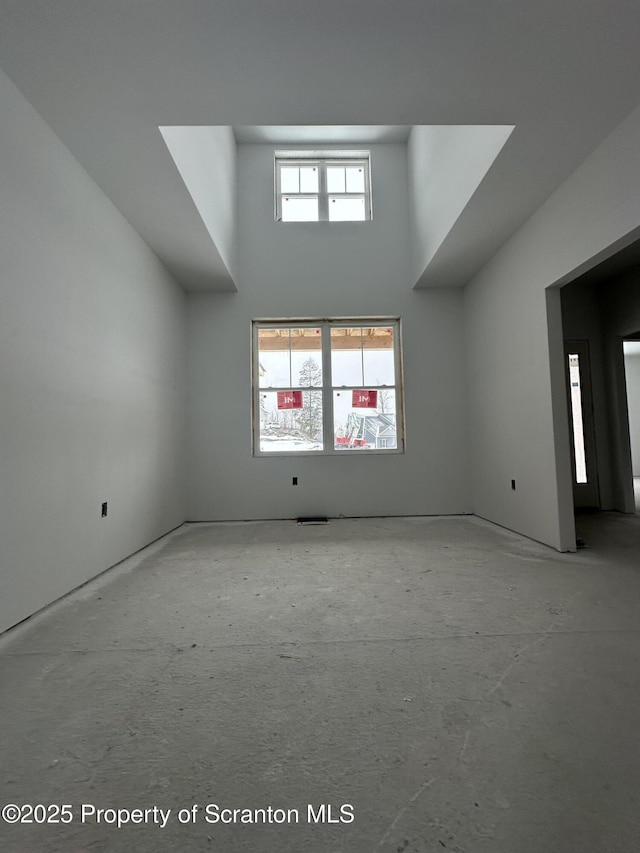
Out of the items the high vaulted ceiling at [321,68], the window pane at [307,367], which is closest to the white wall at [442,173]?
the high vaulted ceiling at [321,68]

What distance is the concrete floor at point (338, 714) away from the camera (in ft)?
3.27

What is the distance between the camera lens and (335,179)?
5.88m

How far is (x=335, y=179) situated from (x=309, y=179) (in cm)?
35

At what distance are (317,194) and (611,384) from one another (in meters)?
4.56

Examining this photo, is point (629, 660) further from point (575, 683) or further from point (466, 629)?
point (466, 629)

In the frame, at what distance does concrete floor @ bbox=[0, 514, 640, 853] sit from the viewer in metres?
1.00

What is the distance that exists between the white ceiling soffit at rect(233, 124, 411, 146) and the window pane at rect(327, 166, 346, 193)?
0.30 meters

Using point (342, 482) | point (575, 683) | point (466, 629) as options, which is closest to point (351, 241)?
point (342, 482)

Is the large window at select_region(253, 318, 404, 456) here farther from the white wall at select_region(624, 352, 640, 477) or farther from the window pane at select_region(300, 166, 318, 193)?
the white wall at select_region(624, 352, 640, 477)

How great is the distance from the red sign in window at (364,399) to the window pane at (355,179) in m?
2.77

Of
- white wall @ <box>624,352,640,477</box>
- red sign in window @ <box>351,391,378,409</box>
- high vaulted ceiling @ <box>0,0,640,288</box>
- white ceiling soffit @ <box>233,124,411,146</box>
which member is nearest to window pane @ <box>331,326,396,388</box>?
red sign in window @ <box>351,391,378,409</box>

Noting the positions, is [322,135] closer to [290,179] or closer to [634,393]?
[290,179]

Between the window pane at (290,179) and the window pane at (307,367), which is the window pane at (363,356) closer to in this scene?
the window pane at (307,367)

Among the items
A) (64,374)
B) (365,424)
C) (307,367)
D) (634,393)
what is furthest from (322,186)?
(634,393)
